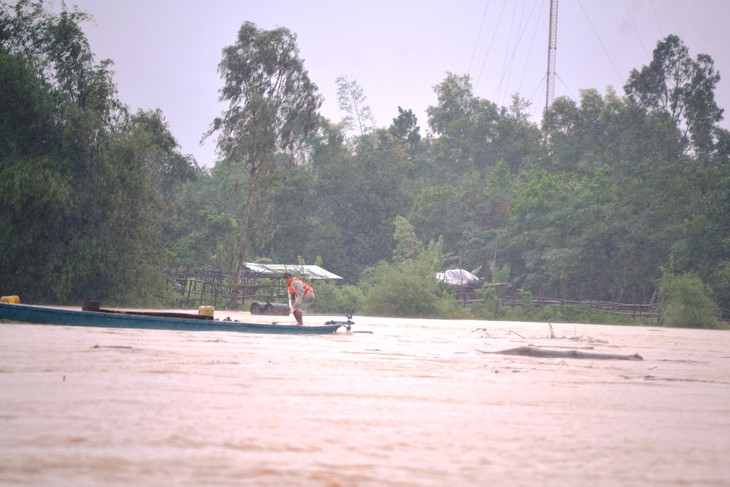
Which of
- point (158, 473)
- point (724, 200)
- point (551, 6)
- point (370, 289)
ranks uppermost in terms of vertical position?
point (551, 6)

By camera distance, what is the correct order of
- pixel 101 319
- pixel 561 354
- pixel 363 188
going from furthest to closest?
pixel 363 188 → pixel 101 319 → pixel 561 354

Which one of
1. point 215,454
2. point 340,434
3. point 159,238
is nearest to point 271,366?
point 340,434

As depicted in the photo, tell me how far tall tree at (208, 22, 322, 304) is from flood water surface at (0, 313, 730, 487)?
30247 mm

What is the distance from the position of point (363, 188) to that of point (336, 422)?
51805 mm

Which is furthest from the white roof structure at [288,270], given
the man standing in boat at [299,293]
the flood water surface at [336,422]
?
the flood water surface at [336,422]

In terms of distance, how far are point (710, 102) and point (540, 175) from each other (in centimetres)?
1127

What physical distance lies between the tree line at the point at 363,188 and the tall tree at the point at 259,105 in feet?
0.31

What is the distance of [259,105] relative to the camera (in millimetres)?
39000

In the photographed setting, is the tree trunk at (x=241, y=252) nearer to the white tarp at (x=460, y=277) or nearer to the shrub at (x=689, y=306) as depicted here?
the white tarp at (x=460, y=277)

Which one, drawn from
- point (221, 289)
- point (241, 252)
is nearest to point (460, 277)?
point (241, 252)

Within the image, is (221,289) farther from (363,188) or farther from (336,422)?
(336,422)

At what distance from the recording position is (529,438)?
15.9 feet

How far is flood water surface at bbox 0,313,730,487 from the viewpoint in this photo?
3723 mm

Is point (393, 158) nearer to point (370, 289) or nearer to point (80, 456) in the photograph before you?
point (370, 289)
